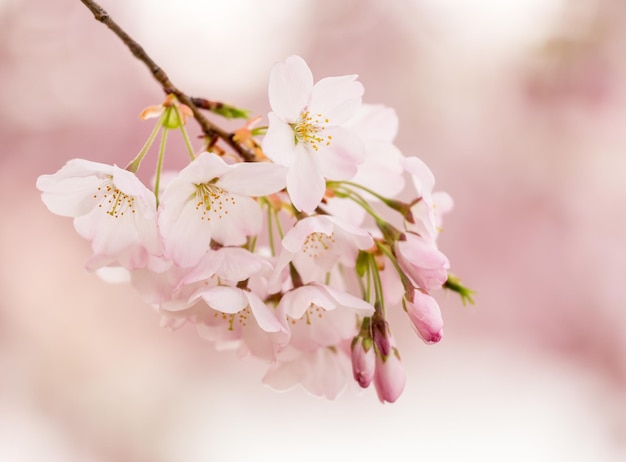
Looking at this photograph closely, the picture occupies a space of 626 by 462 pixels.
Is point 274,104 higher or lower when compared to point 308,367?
higher

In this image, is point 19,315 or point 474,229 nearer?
point 19,315

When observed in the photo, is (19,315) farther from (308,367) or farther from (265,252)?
(308,367)

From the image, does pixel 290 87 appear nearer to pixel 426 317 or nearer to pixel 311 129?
pixel 311 129

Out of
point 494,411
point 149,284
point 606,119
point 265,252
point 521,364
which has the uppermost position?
point 606,119

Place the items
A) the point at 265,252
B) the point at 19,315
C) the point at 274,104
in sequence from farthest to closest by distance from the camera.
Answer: the point at 19,315, the point at 265,252, the point at 274,104

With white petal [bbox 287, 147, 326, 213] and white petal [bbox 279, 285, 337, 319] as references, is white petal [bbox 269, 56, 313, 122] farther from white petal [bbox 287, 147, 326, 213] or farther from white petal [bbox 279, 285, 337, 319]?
white petal [bbox 279, 285, 337, 319]

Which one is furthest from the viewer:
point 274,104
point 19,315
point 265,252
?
point 19,315

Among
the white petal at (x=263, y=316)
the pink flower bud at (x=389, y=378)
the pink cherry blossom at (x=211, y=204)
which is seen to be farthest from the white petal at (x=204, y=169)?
the pink flower bud at (x=389, y=378)

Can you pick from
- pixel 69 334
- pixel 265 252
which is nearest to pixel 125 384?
pixel 69 334
